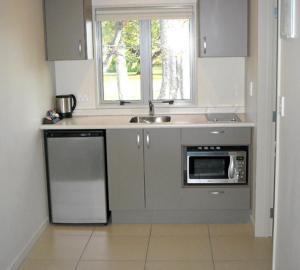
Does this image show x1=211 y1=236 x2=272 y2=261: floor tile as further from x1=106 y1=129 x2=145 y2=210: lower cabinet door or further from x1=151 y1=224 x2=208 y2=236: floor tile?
x1=106 y1=129 x2=145 y2=210: lower cabinet door

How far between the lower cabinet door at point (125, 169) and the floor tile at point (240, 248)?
84cm

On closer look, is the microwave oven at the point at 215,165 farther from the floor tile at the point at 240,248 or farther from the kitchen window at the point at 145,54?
the kitchen window at the point at 145,54

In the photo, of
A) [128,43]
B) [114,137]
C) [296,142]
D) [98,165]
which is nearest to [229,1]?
[128,43]

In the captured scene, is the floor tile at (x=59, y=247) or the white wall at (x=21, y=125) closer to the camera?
the white wall at (x=21, y=125)

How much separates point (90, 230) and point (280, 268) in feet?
6.62

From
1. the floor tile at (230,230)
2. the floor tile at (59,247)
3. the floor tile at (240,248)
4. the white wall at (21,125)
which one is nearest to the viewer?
the white wall at (21,125)

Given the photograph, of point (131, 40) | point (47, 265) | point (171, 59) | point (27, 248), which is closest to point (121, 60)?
point (131, 40)

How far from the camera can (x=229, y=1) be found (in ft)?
14.8

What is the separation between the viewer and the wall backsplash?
16.5 feet

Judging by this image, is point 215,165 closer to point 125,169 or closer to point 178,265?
point 125,169

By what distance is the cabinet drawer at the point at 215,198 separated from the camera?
4.52 m

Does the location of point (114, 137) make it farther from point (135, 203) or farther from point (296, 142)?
point (296, 142)

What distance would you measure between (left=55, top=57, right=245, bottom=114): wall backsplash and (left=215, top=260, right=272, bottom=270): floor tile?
1.81m

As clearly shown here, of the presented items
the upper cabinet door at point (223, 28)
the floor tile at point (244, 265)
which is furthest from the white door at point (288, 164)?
the upper cabinet door at point (223, 28)
